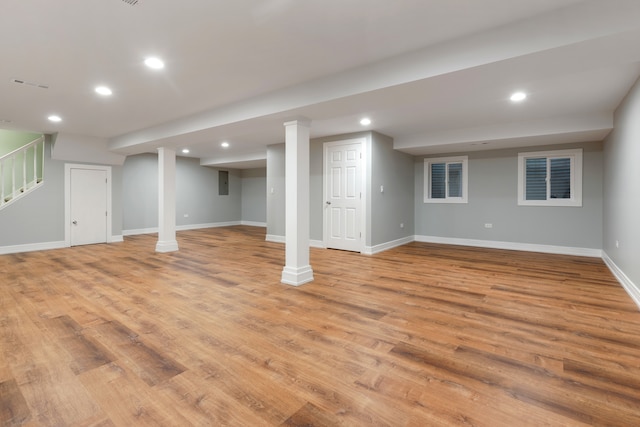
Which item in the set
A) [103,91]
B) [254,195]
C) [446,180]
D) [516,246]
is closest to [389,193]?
[446,180]

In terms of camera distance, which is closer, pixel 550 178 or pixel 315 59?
pixel 315 59

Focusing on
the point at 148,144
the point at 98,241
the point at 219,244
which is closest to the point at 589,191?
the point at 219,244

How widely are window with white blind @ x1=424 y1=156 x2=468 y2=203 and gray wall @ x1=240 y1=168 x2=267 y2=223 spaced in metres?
5.85

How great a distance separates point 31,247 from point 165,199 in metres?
2.93

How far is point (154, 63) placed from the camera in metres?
3.07

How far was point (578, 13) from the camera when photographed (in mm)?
2100

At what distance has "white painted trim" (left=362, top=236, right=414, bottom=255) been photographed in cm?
613

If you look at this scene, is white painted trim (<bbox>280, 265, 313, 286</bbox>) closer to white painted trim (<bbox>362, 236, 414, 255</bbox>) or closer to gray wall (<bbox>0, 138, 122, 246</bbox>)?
white painted trim (<bbox>362, 236, 414, 255</bbox>)

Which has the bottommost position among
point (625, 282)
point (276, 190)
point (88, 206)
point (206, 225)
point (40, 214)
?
point (625, 282)

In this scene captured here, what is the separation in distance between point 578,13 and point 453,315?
2546 millimetres

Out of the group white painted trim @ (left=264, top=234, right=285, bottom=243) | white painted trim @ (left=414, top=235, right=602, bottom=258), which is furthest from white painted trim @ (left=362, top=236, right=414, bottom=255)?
white painted trim @ (left=264, top=234, right=285, bottom=243)

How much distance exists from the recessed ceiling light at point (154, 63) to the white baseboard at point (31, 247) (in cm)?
579

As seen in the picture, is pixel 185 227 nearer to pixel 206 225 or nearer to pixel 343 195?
Result: pixel 206 225

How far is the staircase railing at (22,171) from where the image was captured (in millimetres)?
6375
